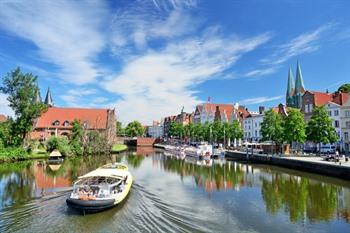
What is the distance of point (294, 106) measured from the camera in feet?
302

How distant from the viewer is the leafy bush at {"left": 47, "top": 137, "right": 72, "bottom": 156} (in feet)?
217

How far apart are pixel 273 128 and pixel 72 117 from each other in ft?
208

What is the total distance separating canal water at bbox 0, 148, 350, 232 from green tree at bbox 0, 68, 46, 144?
102ft

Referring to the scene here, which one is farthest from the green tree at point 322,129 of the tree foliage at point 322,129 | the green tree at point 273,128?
the green tree at point 273,128

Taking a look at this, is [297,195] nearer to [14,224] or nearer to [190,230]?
[190,230]

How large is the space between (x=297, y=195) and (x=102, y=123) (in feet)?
255

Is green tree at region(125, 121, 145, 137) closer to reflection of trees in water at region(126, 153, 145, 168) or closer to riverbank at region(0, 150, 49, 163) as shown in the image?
reflection of trees in water at region(126, 153, 145, 168)

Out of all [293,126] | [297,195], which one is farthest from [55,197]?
[293,126]

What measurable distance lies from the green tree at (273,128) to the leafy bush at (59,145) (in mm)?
42327

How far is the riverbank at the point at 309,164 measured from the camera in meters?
35.2

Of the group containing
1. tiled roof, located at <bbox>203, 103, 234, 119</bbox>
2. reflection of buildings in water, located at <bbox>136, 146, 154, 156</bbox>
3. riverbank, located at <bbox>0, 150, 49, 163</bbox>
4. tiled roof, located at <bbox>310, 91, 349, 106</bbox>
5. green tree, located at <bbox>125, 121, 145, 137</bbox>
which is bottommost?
riverbank, located at <bbox>0, 150, 49, 163</bbox>

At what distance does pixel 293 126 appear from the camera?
53500 mm

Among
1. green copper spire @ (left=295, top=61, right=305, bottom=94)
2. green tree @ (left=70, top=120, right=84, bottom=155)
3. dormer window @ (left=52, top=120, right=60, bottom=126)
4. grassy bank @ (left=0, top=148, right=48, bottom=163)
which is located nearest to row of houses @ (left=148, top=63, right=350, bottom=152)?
green copper spire @ (left=295, top=61, right=305, bottom=94)

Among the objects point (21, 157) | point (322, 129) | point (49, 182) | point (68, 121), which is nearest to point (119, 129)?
point (68, 121)
